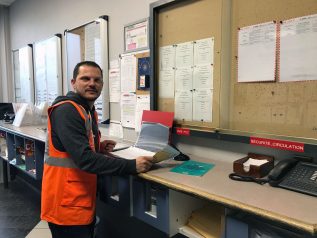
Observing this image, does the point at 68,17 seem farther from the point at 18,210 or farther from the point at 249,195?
the point at 249,195

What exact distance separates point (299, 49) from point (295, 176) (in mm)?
564

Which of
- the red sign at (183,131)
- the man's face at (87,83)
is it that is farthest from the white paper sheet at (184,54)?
the man's face at (87,83)

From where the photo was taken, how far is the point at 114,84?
2428 millimetres

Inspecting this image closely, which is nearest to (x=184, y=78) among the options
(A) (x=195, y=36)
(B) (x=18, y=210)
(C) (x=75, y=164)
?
(A) (x=195, y=36)

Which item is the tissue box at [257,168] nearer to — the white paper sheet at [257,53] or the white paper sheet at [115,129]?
the white paper sheet at [257,53]

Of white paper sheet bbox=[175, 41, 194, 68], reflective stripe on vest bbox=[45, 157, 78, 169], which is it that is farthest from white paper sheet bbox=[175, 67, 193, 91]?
reflective stripe on vest bbox=[45, 157, 78, 169]

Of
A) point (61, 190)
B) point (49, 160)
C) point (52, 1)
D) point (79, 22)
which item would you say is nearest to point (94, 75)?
point (49, 160)

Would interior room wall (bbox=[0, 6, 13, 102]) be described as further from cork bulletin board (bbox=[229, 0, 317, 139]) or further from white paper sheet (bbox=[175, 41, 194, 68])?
cork bulletin board (bbox=[229, 0, 317, 139])

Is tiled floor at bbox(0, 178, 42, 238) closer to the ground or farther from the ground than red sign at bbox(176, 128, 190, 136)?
closer to the ground

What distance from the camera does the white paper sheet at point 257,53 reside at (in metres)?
1.35

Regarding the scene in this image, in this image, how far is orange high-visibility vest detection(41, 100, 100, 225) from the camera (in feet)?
4.67

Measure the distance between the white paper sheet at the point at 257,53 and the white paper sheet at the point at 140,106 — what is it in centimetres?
79

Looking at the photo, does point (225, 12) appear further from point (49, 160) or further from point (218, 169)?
point (49, 160)

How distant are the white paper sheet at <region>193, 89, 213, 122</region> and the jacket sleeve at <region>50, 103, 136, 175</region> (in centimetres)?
55
